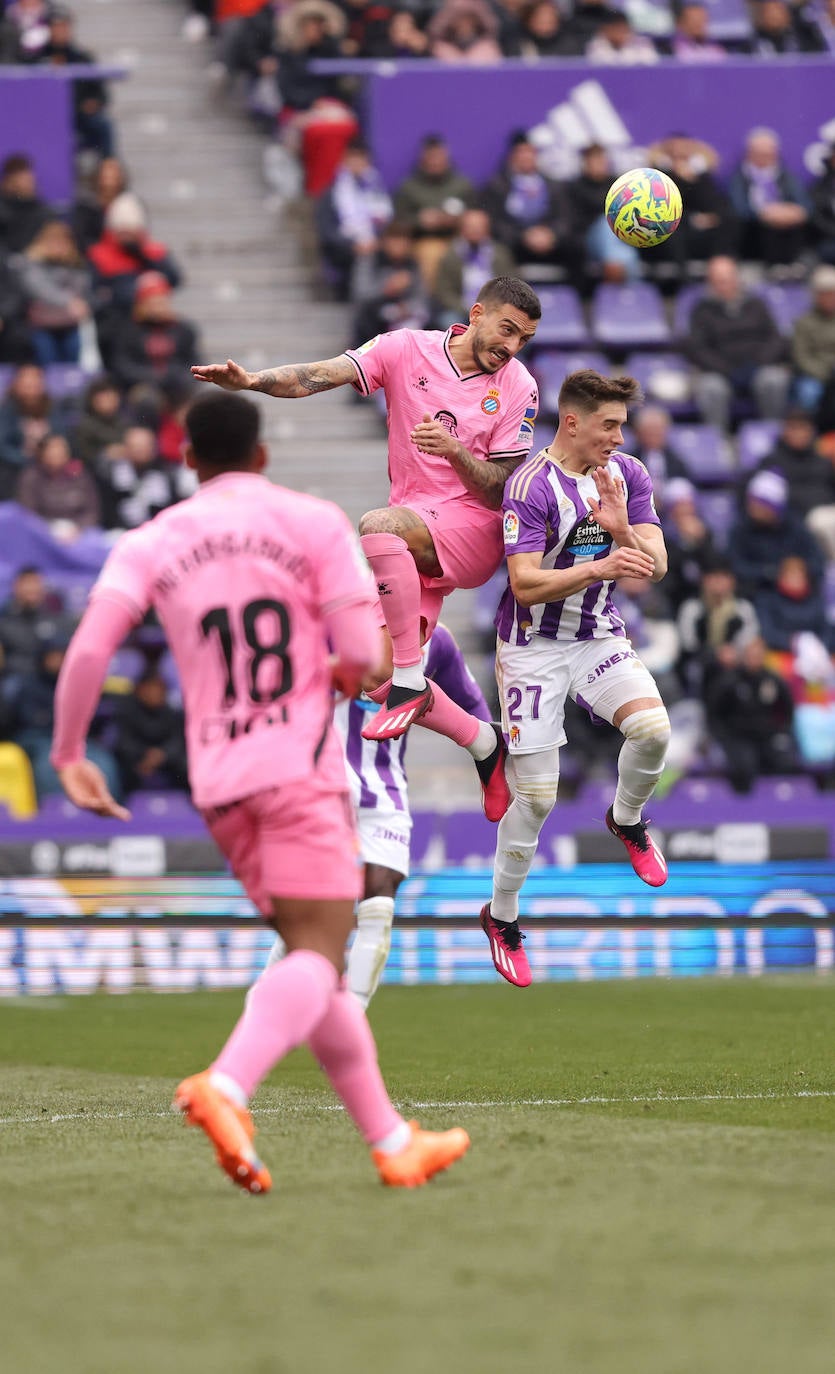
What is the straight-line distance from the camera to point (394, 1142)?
6.38 metres

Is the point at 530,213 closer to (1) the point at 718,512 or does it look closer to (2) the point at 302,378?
(1) the point at 718,512

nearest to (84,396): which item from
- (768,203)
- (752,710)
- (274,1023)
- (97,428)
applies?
(97,428)

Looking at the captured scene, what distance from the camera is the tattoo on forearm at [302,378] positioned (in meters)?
8.97

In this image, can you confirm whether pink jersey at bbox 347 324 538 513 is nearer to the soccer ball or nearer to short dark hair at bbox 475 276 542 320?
short dark hair at bbox 475 276 542 320

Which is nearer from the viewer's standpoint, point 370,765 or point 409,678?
point 370,765

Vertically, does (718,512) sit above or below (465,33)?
below

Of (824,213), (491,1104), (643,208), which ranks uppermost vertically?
(643,208)

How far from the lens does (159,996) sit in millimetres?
14797

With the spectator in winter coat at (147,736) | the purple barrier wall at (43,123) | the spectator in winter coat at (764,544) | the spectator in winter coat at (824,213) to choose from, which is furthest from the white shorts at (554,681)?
the spectator in winter coat at (824,213)

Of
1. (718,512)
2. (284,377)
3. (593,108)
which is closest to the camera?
(284,377)

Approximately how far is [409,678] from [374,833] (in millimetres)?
759

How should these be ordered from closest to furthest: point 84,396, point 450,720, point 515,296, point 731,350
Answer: point 515,296 < point 450,720 < point 84,396 < point 731,350

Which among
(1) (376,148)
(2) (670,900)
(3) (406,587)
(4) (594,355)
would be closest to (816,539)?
(4) (594,355)

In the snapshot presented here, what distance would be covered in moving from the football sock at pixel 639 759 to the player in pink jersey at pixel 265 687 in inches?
142
